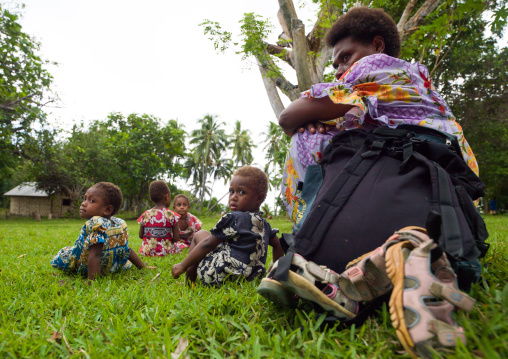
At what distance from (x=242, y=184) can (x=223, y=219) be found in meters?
0.43

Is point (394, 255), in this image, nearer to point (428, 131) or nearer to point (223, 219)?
point (428, 131)

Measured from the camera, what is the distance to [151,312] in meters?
1.64

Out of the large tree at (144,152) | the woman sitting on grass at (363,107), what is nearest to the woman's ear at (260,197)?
the woman sitting on grass at (363,107)

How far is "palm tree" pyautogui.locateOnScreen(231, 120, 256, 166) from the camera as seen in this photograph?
4153 centimetres

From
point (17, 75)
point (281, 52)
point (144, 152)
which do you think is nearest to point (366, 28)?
point (281, 52)

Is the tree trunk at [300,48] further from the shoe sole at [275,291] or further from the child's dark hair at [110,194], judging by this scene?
the shoe sole at [275,291]

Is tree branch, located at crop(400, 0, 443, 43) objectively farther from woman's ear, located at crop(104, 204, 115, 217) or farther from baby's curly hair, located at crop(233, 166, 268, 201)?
woman's ear, located at crop(104, 204, 115, 217)

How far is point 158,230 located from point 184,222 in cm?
53

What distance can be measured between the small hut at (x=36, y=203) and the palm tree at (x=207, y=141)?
1508cm

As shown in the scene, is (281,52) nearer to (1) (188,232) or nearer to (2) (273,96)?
(2) (273,96)

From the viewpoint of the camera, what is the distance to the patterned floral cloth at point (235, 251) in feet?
7.70

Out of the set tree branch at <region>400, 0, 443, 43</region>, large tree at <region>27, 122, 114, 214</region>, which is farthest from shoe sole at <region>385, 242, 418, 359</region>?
large tree at <region>27, 122, 114, 214</region>

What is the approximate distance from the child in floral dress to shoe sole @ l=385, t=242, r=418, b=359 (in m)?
4.17

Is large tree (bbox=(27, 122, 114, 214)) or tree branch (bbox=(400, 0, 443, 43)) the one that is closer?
tree branch (bbox=(400, 0, 443, 43))
